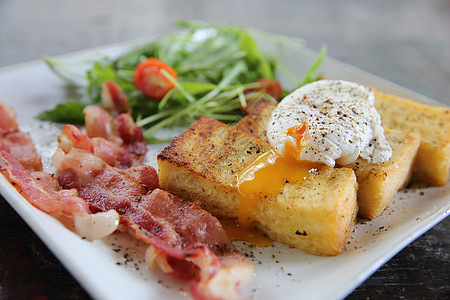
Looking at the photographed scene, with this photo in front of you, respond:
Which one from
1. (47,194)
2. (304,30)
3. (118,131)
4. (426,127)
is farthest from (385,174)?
(304,30)

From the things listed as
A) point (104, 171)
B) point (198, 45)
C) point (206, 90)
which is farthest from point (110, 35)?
point (104, 171)

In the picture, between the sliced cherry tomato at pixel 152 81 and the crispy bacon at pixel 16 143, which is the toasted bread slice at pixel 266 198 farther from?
the sliced cherry tomato at pixel 152 81

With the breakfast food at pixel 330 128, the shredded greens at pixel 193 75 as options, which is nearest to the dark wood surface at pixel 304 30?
the breakfast food at pixel 330 128

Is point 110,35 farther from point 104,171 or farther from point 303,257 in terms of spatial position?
point 303,257

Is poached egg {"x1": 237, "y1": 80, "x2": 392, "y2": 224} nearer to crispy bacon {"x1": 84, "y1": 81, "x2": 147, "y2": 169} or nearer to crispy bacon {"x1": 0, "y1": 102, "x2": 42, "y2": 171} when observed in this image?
crispy bacon {"x1": 84, "y1": 81, "x2": 147, "y2": 169}

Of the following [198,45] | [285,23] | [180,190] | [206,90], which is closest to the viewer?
[180,190]

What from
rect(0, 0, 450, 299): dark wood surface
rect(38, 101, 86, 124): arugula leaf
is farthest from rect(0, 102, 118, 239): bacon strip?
rect(38, 101, 86, 124): arugula leaf
